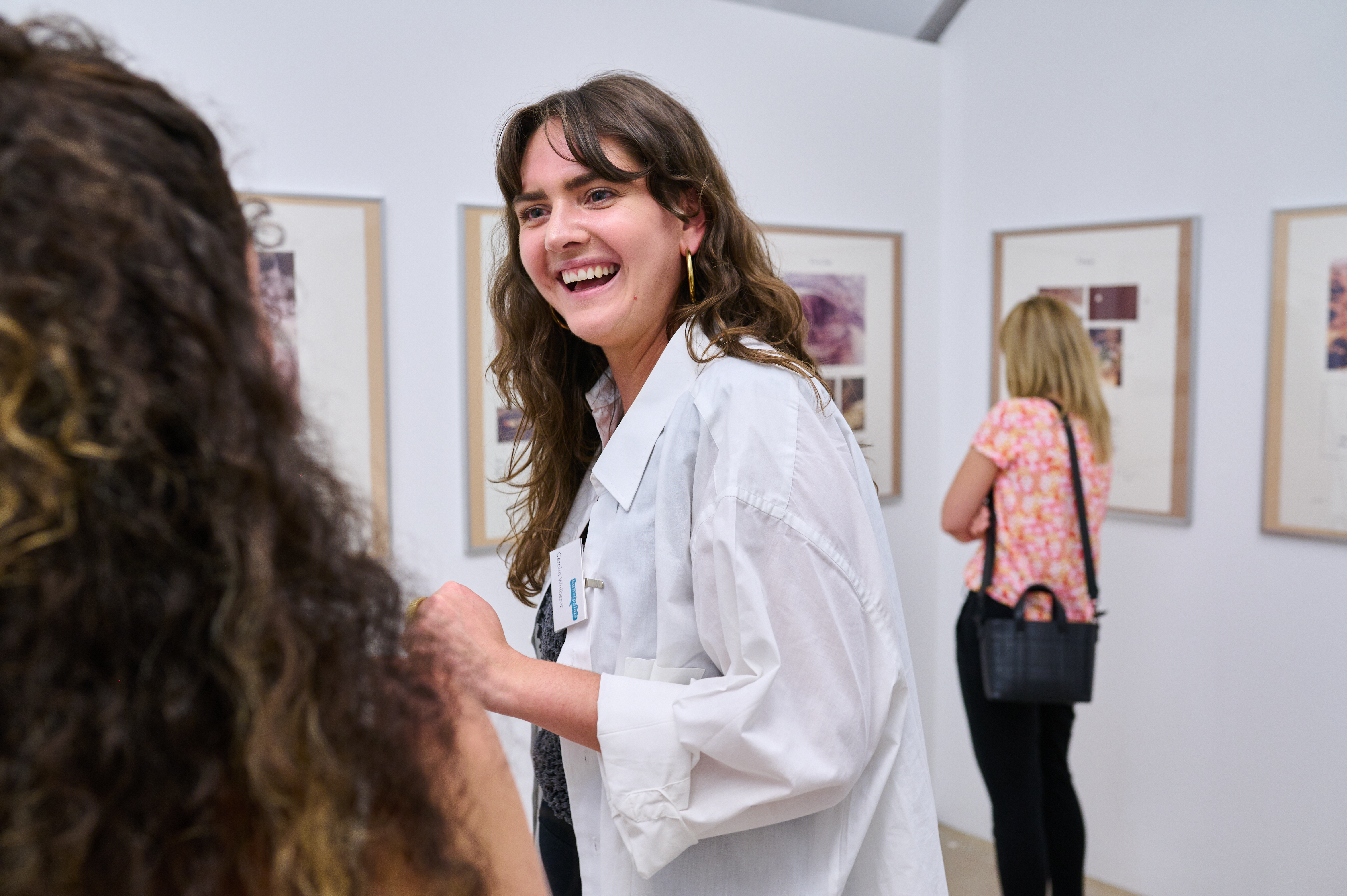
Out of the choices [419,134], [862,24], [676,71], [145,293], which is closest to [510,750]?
[419,134]

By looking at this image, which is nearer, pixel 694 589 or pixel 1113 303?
pixel 694 589

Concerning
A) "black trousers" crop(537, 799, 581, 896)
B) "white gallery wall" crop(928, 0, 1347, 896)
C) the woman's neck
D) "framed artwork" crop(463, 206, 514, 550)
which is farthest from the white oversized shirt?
"white gallery wall" crop(928, 0, 1347, 896)

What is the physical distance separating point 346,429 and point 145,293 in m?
2.17

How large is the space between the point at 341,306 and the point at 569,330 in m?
1.01

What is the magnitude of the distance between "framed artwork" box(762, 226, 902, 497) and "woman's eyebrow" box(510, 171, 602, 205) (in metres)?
1.91

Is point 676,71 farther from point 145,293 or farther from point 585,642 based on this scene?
point 145,293

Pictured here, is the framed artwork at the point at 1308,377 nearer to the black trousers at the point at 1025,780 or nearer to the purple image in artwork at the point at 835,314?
the black trousers at the point at 1025,780

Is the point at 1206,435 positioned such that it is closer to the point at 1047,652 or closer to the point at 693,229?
the point at 1047,652

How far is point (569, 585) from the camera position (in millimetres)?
1497

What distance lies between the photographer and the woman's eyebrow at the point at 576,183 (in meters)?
1.50

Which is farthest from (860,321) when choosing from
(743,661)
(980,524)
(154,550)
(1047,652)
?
(154,550)

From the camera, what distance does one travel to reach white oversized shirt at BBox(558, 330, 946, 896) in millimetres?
1250

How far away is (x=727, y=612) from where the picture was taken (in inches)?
49.7

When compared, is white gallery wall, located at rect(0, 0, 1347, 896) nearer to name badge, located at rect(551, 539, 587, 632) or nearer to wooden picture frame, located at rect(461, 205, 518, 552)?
wooden picture frame, located at rect(461, 205, 518, 552)
